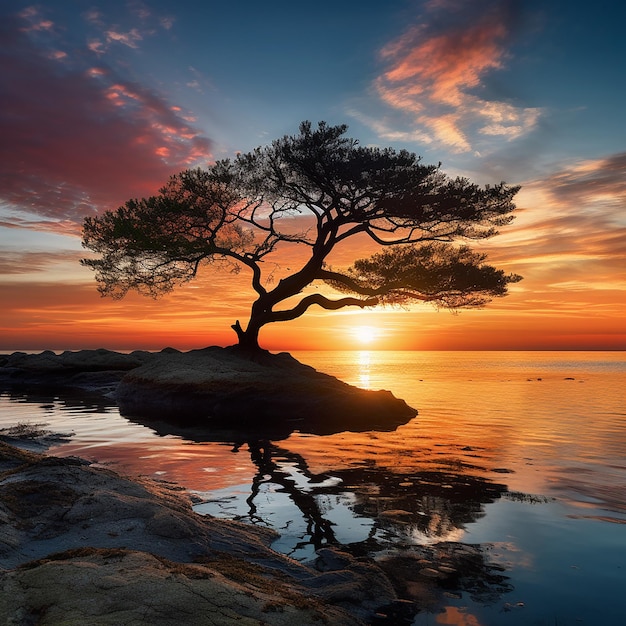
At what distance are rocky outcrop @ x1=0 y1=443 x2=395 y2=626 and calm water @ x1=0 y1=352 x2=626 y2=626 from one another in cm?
80

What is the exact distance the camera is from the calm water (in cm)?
559

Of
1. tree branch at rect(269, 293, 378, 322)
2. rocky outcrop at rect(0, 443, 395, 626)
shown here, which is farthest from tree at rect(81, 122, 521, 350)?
rocky outcrop at rect(0, 443, 395, 626)

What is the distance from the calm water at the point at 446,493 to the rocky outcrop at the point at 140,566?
0.80 meters

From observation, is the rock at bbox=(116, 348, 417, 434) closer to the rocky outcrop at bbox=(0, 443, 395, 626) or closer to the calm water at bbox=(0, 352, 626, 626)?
the calm water at bbox=(0, 352, 626, 626)

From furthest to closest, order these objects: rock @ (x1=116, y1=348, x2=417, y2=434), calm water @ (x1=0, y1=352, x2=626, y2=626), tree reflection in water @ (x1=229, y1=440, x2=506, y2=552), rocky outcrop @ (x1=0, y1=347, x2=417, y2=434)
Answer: rock @ (x1=116, y1=348, x2=417, y2=434) → rocky outcrop @ (x1=0, y1=347, x2=417, y2=434) → tree reflection in water @ (x1=229, y1=440, x2=506, y2=552) → calm water @ (x1=0, y1=352, x2=626, y2=626)

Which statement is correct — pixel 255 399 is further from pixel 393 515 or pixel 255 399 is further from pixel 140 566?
pixel 140 566

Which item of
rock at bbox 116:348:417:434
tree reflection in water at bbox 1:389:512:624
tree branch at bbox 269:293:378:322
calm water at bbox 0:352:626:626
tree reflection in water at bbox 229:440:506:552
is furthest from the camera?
tree branch at bbox 269:293:378:322

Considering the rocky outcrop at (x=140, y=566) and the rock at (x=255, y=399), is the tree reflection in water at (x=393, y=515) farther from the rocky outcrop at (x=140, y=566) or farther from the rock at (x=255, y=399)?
the rock at (x=255, y=399)

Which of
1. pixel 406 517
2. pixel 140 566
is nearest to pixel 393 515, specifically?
pixel 406 517

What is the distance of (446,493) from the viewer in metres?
9.53

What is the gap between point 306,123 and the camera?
23031 millimetres

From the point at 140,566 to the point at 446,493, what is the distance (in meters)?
6.61

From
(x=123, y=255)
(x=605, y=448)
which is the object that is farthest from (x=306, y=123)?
(x=605, y=448)

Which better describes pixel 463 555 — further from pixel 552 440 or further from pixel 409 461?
pixel 552 440
